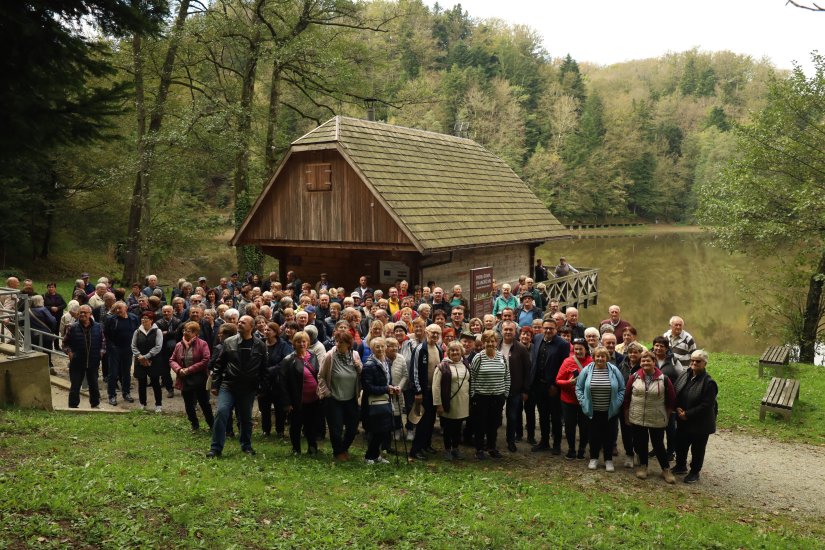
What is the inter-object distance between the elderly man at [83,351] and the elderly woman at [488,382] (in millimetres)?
5788

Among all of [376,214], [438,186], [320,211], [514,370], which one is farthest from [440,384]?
[438,186]

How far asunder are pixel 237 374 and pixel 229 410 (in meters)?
0.48

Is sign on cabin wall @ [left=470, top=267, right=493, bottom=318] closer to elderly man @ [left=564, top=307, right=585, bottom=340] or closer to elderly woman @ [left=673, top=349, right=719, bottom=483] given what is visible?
elderly man @ [left=564, top=307, right=585, bottom=340]

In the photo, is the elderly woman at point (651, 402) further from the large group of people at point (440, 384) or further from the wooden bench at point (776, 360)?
the wooden bench at point (776, 360)

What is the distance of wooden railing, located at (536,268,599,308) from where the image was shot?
66.4 feet

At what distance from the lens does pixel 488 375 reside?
7785 millimetres

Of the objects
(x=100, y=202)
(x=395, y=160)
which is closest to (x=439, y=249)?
(x=395, y=160)

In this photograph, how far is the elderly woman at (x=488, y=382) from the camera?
7.79 m

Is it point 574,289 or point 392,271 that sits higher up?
point 392,271

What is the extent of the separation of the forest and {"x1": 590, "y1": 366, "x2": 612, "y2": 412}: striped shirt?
577 centimetres

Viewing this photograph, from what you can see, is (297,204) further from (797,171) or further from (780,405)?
(797,171)

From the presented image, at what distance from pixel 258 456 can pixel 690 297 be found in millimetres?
28937

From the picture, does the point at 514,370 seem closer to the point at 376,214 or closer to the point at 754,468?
the point at 754,468

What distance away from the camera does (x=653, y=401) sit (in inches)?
292
